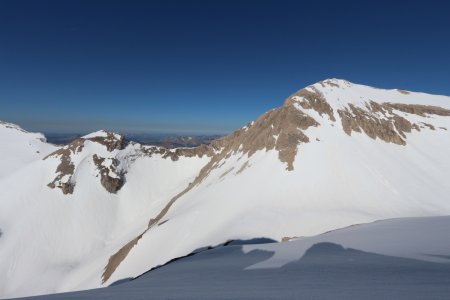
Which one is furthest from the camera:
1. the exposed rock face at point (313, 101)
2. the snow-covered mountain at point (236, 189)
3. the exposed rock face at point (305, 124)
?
the exposed rock face at point (313, 101)

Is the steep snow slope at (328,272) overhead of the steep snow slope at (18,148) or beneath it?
overhead

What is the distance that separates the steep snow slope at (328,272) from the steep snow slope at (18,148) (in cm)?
10476

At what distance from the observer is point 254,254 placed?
8.07 metres

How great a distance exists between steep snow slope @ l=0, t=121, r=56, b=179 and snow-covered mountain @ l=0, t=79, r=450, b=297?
146 inches

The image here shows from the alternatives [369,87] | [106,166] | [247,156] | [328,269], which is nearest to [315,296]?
[328,269]

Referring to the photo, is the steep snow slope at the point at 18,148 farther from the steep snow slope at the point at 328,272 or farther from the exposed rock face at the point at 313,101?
the steep snow slope at the point at 328,272

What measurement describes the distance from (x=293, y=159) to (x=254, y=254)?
157ft

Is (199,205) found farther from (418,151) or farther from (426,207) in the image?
(418,151)

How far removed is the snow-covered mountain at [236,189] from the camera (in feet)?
136

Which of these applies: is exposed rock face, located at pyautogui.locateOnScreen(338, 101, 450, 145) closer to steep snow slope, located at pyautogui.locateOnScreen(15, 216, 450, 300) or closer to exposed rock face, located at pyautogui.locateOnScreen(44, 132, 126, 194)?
steep snow slope, located at pyautogui.locateOnScreen(15, 216, 450, 300)

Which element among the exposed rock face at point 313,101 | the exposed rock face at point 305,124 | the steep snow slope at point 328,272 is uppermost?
the exposed rock face at point 313,101

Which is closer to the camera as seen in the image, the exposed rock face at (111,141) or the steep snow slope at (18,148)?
the exposed rock face at (111,141)

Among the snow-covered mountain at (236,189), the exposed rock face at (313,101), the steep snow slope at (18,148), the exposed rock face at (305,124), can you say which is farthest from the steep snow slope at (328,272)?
the steep snow slope at (18,148)

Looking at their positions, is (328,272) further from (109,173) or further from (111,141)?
(111,141)
